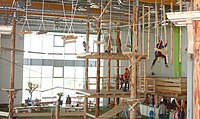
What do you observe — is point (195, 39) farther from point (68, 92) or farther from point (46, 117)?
point (68, 92)

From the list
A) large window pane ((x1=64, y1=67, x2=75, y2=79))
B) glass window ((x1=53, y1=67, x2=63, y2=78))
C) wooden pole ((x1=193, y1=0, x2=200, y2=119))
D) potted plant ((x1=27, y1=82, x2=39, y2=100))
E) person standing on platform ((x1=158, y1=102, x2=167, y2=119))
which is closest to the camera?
wooden pole ((x1=193, y1=0, x2=200, y2=119))

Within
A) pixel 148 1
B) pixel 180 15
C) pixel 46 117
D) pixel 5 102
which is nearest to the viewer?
pixel 180 15

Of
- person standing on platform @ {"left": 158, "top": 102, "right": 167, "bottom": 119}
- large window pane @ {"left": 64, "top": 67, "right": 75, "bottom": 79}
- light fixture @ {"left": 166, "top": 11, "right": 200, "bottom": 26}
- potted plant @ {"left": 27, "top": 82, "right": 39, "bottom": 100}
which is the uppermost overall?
light fixture @ {"left": 166, "top": 11, "right": 200, "bottom": 26}

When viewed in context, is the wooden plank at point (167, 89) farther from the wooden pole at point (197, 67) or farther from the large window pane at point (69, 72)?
the wooden pole at point (197, 67)

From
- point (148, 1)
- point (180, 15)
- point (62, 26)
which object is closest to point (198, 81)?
point (180, 15)

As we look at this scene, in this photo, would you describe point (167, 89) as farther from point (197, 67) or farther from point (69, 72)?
point (197, 67)

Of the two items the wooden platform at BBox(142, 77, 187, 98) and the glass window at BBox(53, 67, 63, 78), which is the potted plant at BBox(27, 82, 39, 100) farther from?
the wooden platform at BBox(142, 77, 187, 98)

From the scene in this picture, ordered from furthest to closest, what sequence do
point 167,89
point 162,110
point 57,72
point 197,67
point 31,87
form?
point 57,72
point 31,87
point 167,89
point 162,110
point 197,67

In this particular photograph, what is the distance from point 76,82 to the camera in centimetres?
2352

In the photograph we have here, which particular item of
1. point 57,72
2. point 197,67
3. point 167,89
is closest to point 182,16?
point 197,67

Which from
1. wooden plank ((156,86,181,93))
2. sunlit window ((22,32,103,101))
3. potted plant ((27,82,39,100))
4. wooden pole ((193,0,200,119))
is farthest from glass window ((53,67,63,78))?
wooden pole ((193,0,200,119))

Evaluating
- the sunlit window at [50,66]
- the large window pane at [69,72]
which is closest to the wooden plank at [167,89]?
the sunlit window at [50,66]

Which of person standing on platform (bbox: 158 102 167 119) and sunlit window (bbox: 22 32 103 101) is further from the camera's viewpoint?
sunlit window (bbox: 22 32 103 101)

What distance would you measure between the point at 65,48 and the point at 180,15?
18.2 metres
